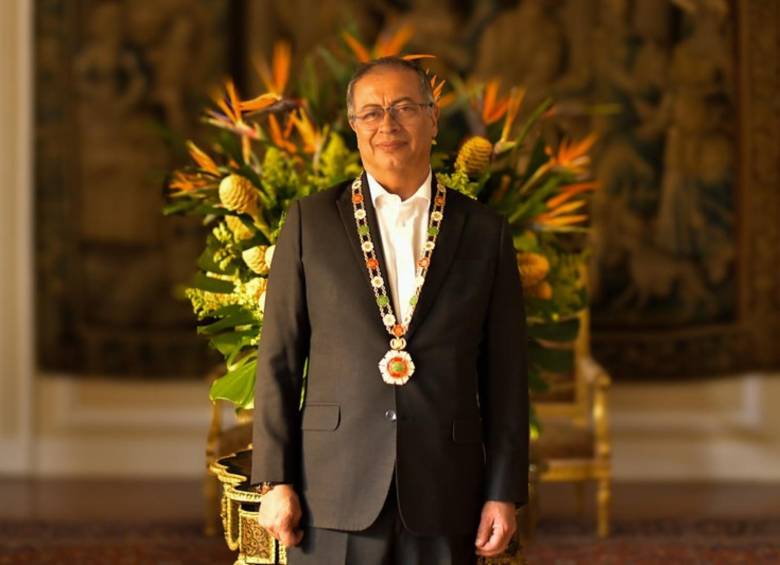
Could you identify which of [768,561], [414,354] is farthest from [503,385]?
[768,561]

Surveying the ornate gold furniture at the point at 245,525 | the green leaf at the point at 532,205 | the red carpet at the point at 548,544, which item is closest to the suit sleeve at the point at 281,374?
the ornate gold furniture at the point at 245,525

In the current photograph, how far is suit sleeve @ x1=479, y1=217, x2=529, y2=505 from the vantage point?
9.72 feet

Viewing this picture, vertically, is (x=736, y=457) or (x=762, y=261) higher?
(x=762, y=261)

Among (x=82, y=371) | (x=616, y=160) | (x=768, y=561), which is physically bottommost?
(x=768, y=561)

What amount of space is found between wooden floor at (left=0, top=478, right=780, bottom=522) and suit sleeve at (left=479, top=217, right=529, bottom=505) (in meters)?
4.48

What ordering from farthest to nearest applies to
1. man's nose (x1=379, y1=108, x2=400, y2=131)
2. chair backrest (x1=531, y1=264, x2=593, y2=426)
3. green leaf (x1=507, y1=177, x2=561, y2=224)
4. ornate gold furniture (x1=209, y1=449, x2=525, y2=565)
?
1. chair backrest (x1=531, y1=264, x2=593, y2=426)
2. green leaf (x1=507, y1=177, x2=561, y2=224)
3. ornate gold furniture (x1=209, y1=449, x2=525, y2=565)
4. man's nose (x1=379, y1=108, x2=400, y2=131)

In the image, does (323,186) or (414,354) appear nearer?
(414,354)

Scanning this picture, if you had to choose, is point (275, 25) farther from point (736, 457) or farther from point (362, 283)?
point (362, 283)

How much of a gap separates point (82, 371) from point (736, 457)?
13.2ft

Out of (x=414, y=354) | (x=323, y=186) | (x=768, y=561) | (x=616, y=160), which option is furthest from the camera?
(x=616, y=160)

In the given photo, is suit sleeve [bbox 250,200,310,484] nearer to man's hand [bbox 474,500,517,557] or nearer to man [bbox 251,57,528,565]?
man [bbox 251,57,528,565]

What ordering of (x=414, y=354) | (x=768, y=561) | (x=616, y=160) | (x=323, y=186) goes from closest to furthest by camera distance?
(x=414, y=354) → (x=323, y=186) → (x=768, y=561) → (x=616, y=160)

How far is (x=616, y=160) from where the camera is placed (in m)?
8.38

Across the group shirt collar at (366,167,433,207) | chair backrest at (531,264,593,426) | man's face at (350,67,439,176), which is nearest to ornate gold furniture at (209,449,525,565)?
shirt collar at (366,167,433,207)
